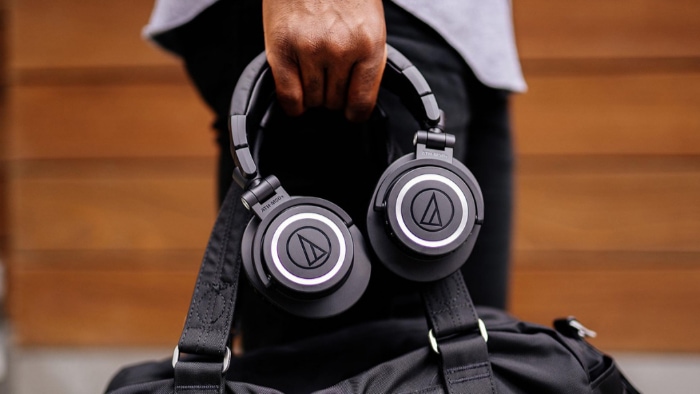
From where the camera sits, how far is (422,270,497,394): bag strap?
1.64ft

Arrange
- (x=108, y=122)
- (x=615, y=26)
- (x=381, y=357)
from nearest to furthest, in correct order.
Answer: (x=381, y=357), (x=615, y=26), (x=108, y=122)

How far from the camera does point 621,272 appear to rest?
166 cm

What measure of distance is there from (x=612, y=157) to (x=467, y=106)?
1.21 m

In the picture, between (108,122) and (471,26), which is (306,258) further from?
(108,122)

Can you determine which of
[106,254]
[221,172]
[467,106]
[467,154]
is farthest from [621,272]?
[106,254]

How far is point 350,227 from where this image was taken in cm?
49

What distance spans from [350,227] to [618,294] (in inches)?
55.7

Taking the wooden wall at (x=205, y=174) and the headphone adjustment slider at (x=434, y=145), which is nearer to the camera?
the headphone adjustment slider at (x=434, y=145)

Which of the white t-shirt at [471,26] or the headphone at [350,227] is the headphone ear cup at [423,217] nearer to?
the headphone at [350,227]

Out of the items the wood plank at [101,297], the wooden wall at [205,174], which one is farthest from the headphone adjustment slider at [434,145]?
the wood plank at [101,297]

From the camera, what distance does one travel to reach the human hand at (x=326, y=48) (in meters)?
0.46

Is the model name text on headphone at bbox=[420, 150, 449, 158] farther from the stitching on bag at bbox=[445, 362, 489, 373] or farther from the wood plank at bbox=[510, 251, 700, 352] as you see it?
the wood plank at bbox=[510, 251, 700, 352]

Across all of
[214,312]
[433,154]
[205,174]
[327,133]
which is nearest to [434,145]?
[433,154]

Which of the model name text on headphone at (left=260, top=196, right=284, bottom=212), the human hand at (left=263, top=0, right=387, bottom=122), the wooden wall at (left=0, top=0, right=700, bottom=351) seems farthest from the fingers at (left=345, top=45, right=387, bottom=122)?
the wooden wall at (left=0, top=0, right=700, bottom=351)
